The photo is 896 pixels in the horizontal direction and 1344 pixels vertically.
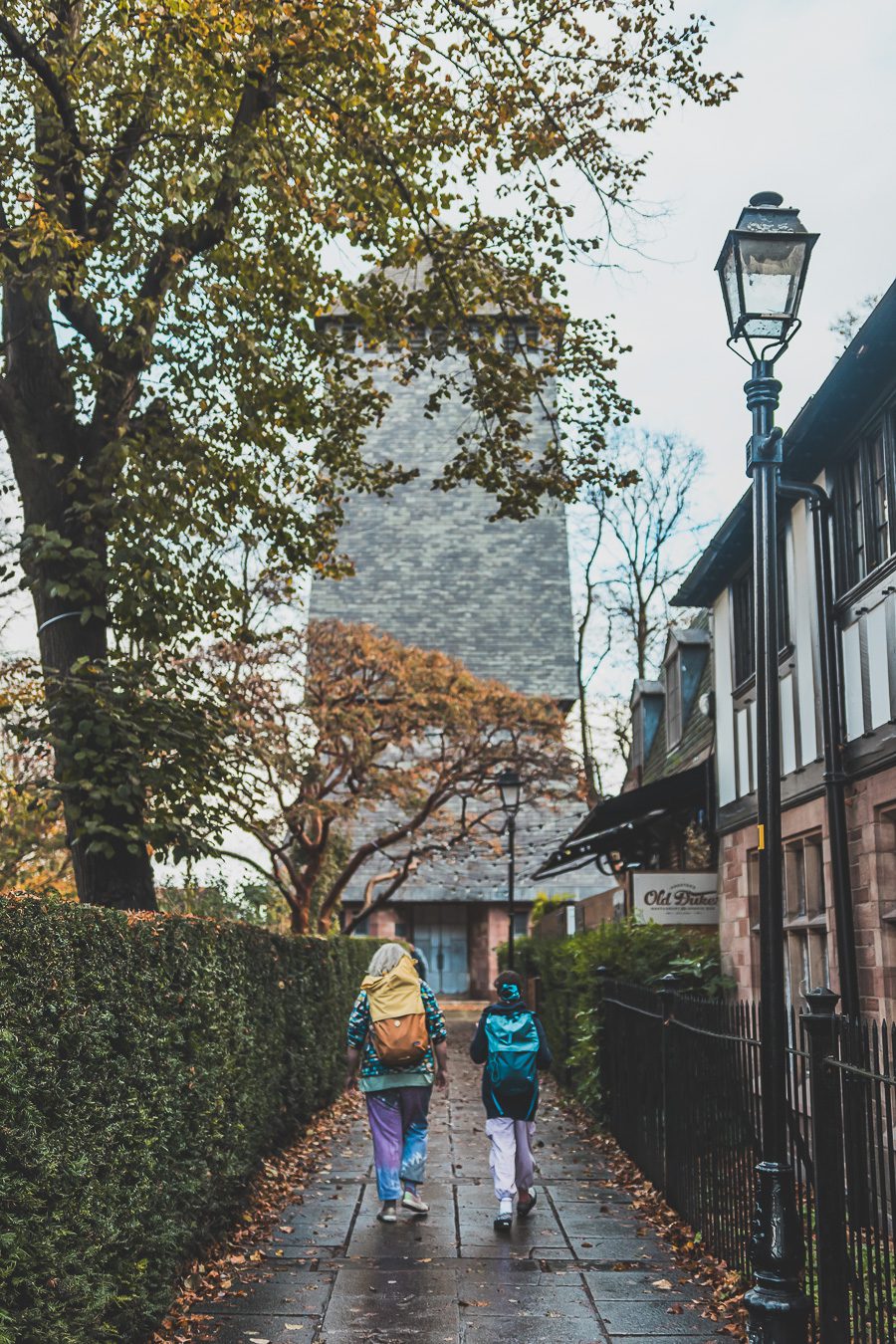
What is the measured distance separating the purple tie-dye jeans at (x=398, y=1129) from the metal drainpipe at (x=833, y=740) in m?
2.97

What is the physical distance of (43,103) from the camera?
9.72 meters

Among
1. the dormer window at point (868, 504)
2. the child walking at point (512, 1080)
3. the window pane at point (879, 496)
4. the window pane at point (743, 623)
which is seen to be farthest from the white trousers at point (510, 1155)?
the window pane at point (743, 623)

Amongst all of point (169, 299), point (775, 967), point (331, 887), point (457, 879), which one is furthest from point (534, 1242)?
point (457, 879)

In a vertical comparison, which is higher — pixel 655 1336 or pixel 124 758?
pixel 124 758

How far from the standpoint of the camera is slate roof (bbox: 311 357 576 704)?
1622 inches

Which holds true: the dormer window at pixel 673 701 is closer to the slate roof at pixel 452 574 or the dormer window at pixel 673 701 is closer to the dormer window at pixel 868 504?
the dormer window at pixel 868 504

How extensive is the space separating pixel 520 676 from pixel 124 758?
3087cm

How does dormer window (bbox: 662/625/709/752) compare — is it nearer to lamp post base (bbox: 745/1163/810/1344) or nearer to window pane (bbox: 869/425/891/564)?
window pane (bbox: 869/425/891/564)

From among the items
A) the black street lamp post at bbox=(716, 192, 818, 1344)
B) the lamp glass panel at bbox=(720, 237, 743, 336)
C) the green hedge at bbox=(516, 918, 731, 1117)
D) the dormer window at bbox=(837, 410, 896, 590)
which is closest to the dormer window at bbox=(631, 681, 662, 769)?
the green hedge at bbox=(516, 918, 731, 1117)

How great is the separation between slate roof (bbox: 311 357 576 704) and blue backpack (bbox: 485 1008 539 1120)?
1202 inches

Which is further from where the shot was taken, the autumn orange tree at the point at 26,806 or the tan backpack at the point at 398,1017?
the autumn orange tree at the point at 26,806

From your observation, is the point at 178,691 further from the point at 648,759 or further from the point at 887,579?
the point at 648,759

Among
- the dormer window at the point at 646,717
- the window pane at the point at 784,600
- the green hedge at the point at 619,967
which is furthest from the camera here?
the dormer window at the point at 646,717

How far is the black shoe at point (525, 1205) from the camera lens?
358 inches
